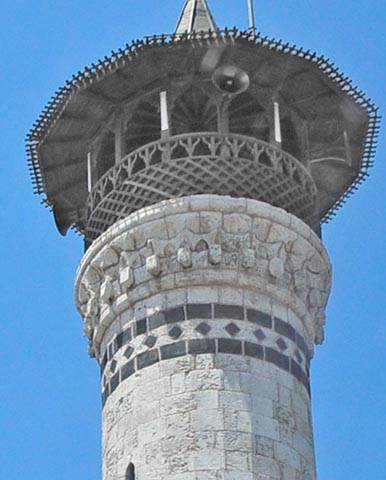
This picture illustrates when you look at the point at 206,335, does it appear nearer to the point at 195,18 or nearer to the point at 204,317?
the point at 204,317

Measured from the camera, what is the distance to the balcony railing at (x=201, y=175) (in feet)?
56.3

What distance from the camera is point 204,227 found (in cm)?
1677

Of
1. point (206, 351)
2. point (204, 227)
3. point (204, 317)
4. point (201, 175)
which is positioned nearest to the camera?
point (206, 351)

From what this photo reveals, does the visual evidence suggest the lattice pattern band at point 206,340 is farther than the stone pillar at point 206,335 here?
Yes

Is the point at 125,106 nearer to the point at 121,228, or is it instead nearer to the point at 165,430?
the point at 121,228

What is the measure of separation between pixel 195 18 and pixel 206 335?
14.5 ft

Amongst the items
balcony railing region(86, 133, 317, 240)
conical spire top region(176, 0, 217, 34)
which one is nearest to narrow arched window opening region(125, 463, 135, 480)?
balcony railing region(86, 133, 317, 240)

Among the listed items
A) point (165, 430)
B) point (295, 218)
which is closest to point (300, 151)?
point (295, 218)

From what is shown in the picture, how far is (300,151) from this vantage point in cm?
1834

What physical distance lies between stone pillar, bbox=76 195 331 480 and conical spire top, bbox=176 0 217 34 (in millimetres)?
2769

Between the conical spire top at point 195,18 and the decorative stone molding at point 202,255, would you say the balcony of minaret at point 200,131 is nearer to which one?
the decorative stone molding at point 202,255

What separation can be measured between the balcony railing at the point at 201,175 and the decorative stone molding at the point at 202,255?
0.26 m

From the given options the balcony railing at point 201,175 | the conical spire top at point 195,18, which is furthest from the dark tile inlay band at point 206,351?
the conical spire top at point 195,18

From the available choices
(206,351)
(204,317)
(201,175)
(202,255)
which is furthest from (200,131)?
(206,351)
